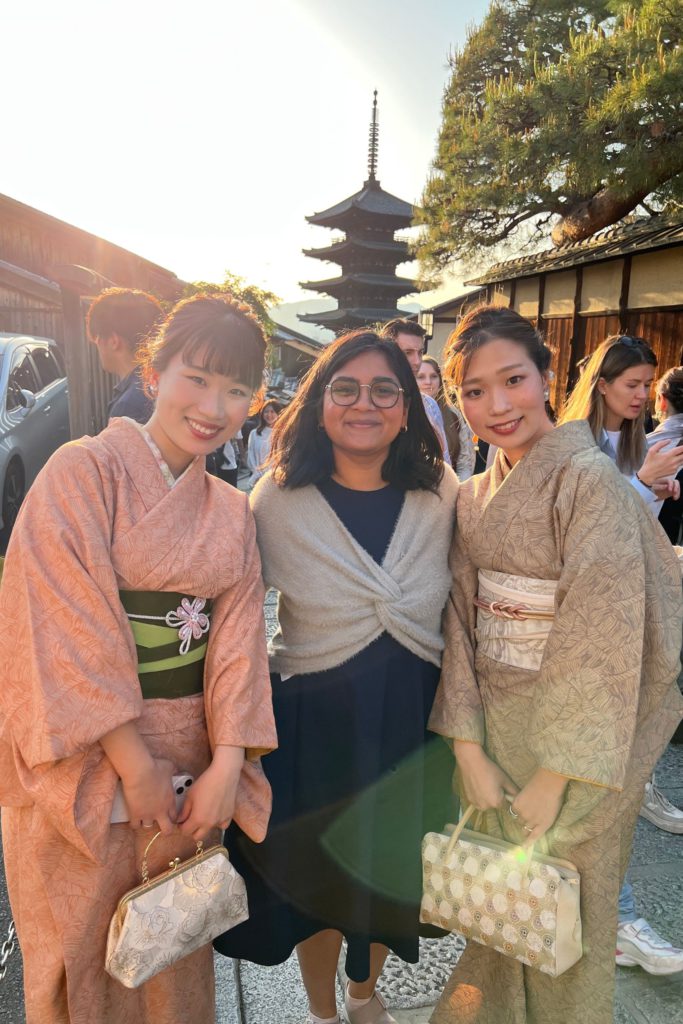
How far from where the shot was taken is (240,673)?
1613 millimetres

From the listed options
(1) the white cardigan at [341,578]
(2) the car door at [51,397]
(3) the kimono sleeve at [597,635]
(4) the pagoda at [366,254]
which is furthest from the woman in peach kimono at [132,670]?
(4) the pagoda at [366,254]

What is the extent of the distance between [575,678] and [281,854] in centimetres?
93

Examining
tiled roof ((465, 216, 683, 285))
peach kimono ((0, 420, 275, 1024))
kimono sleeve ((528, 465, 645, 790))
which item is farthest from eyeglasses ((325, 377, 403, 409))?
tiled roof ((465, 216, 683, 285))

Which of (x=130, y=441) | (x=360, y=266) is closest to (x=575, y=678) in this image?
(x=130, y=441)

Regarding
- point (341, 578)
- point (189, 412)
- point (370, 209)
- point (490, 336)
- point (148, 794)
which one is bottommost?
point (148, 794)

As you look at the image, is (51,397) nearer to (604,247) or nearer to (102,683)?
(102,683)

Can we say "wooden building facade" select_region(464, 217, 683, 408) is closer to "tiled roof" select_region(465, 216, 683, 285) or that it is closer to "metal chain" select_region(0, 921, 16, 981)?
"tiled roof" select_region(465, 216, 683, 285)

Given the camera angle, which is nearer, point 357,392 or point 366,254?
point 357,392

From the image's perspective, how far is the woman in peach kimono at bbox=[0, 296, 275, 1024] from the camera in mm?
1399

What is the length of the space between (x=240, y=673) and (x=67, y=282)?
343 centimetres

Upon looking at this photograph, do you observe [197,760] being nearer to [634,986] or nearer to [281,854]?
[281,854]

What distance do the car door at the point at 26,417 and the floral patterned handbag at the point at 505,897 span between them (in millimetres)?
6321

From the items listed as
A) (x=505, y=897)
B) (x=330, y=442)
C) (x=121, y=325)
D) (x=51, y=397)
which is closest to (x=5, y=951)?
Answer: (x=505, y=897)

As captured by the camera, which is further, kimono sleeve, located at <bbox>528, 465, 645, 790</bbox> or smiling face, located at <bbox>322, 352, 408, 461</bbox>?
smiling face, located at <bbox>322, 352, 408, 461</bbox>
